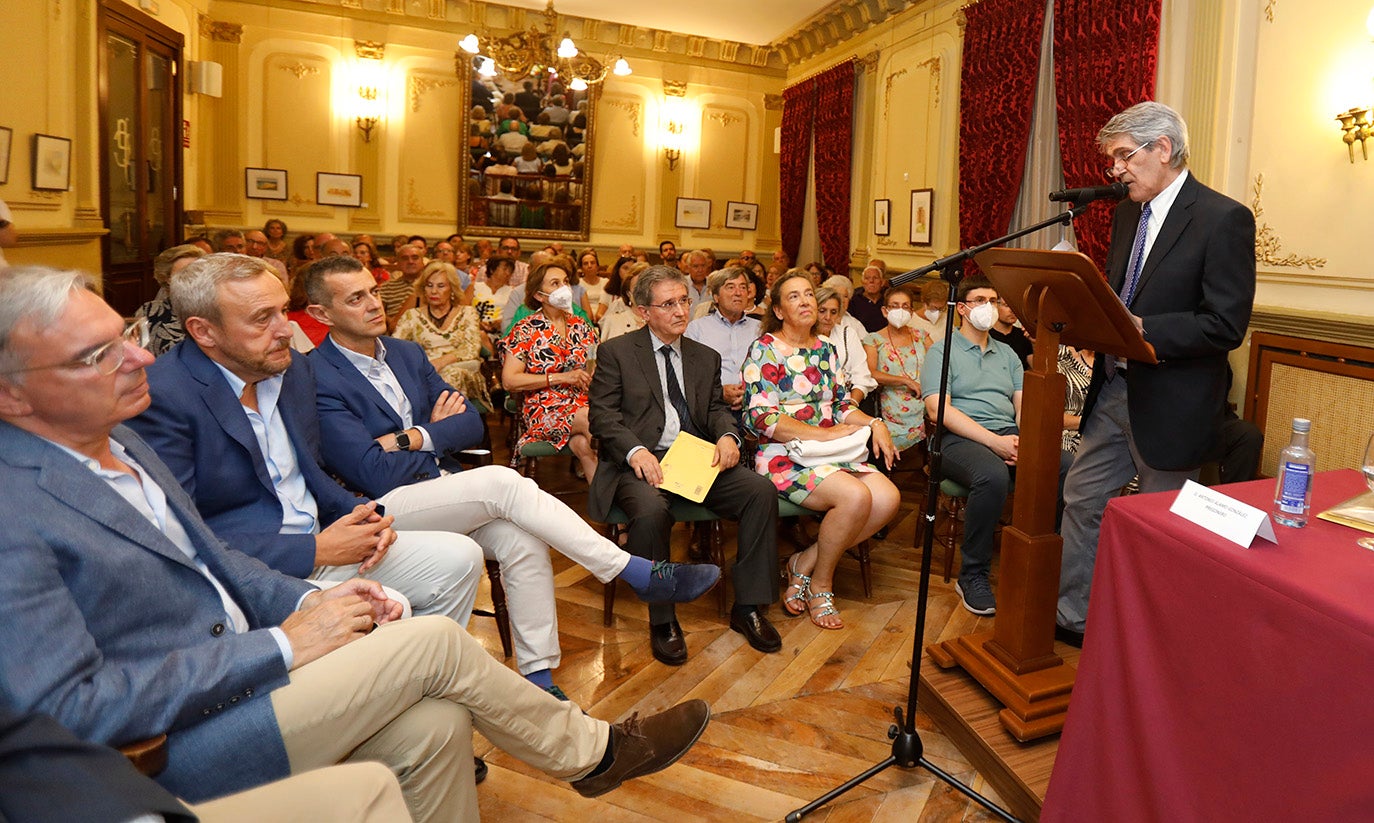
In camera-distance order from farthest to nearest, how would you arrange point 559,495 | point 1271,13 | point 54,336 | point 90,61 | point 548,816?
point 90,61 < point 559,495 < point 1271,13 < point 548,816 < point 54,336

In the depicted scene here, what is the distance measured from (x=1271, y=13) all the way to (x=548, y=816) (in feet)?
15.6

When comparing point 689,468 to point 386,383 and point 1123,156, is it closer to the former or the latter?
point 386,383

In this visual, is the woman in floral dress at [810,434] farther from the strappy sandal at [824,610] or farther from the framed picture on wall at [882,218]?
the framed picture on wall at [882,218]

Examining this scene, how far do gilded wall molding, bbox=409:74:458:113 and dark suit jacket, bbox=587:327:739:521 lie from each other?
7477 millimetres

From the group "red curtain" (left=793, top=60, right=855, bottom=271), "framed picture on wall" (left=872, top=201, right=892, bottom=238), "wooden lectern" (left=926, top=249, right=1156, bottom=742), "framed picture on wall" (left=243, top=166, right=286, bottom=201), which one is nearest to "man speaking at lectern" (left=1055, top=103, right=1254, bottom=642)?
"wooden lectern" (left=926, top=249, right=1156, bottom=742)

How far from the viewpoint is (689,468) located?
10.6ft

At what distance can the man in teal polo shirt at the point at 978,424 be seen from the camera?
11.6 ft

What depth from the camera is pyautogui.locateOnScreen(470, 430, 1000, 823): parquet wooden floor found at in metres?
2.23

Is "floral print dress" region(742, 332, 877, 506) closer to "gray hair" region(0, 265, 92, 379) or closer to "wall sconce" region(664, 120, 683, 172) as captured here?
"gray hair" region(0, 265, 92, 379)

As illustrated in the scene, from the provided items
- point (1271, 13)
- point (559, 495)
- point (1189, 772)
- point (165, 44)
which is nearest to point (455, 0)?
point (165, 44)

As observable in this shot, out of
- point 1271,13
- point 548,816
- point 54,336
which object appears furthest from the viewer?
point 1271,13

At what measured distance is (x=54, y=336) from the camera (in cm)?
143

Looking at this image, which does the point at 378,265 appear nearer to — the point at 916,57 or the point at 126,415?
the point at 916,57

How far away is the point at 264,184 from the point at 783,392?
25.7 ft
